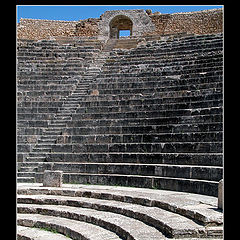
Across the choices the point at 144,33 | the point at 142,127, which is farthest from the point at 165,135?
the point at 144,33

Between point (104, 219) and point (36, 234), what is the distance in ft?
3.49

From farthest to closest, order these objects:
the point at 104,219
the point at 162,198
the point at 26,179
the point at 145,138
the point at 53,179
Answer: the point at 145,138
the point at 26,179
the point at 53,179
the point at 162,198
the point at 104,219

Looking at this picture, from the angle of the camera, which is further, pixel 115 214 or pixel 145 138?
pixel 145 138

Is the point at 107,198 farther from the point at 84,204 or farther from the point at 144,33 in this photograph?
the point at 144,33

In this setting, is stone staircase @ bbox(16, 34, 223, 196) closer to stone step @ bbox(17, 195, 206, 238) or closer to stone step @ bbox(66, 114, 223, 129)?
stone step @ bbox(66, 114, 223, 129)

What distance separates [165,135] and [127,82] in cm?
372

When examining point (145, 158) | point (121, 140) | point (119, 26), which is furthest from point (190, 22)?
point (145, 158)

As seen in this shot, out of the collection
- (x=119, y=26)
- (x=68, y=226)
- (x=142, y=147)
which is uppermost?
(x=119, y=26)

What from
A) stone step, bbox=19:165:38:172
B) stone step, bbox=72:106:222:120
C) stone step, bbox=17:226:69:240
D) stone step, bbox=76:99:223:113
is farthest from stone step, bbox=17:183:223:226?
stone step, bbox=76:99:223:113

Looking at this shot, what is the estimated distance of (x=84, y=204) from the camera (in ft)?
21.6

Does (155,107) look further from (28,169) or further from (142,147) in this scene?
(28,169)

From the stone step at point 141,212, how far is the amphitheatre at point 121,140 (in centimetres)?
2

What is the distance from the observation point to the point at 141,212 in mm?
5410

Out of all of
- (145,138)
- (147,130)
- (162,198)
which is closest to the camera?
(162,198)
